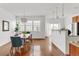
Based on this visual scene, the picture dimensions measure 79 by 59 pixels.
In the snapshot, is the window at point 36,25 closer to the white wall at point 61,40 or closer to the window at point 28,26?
the window at point 28,26

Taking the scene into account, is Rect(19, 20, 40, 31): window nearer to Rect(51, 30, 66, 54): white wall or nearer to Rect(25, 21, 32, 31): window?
Rect(25, 21, 32, 31): window

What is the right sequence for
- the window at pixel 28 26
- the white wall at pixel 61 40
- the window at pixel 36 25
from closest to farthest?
the white wall at pixel 61 40
the window at pixel 36 25
the window at pixel 28 26

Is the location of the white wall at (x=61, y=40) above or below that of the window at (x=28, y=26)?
below

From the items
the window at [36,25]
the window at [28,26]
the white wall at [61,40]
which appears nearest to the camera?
the white wall at [61,40]

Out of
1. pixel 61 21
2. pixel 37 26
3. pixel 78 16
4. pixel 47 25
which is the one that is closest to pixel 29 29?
pixel 37 26

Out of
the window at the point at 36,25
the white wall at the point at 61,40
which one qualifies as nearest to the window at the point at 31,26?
the window at the point at 36,25

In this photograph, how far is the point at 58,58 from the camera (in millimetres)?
2660

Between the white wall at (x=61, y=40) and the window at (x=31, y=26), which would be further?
the window at (x=31, y=26)

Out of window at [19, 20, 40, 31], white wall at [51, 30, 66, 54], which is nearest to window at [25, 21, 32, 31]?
window at [19, 20, 40, 31]

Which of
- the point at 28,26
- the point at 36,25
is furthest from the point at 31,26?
the point at 36,25

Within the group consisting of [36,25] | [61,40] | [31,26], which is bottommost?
[61,40]

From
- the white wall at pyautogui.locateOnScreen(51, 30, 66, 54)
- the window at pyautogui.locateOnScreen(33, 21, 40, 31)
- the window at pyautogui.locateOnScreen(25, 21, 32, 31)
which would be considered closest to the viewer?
the white wall at pyautogui.locateOnScreen(51, 30, 66, 54)

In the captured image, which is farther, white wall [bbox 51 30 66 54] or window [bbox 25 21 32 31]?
window [bbox 25 21 32 31]

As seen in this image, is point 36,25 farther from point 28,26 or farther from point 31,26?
point 28,26
